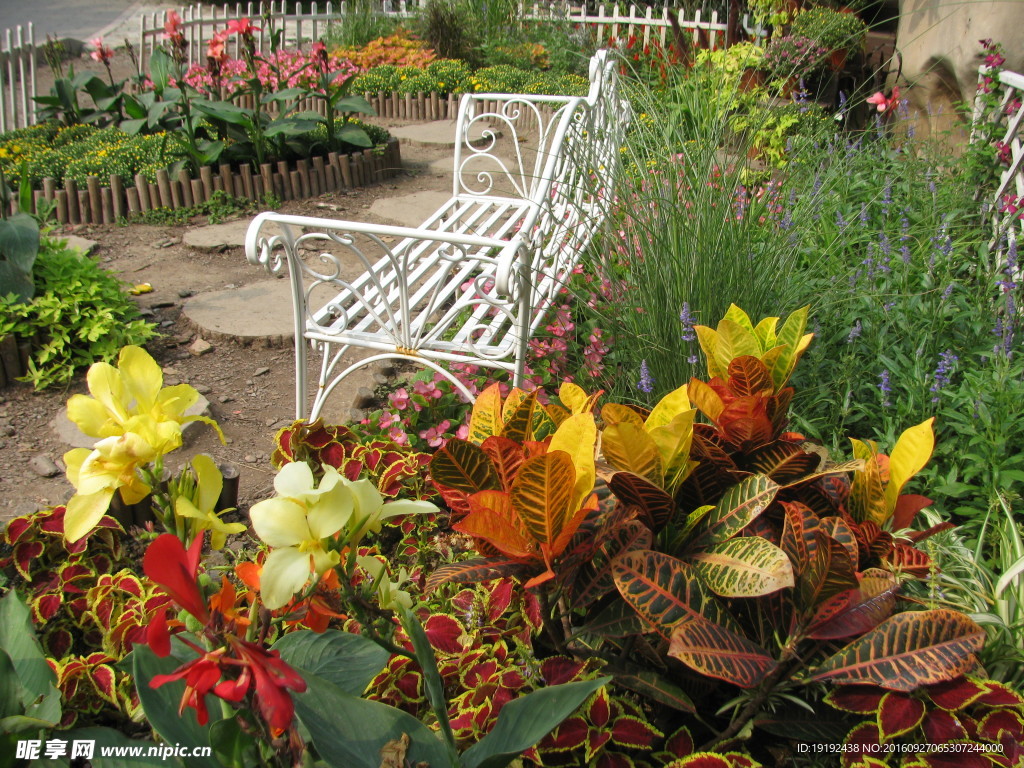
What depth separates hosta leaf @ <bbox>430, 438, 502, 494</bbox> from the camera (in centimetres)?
112

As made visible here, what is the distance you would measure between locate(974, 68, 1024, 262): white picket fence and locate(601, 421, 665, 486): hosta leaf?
8.85ft

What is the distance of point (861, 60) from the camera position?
287 inches

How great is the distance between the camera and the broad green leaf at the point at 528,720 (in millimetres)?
856

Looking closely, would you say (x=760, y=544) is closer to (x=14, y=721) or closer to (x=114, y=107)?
(x=14, y=721)

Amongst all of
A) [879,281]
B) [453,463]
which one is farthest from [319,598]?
[879,281]

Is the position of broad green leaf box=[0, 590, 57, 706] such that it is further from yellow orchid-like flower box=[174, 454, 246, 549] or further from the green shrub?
the green shrub

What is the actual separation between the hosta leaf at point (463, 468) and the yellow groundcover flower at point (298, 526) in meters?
0.31

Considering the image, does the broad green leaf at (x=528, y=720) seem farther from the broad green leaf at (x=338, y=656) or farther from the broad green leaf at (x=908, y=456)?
the broad green leaf at (x=908, y=456)

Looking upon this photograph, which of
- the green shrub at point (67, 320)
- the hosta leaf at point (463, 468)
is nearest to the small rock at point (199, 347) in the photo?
the green shrub at point (67, 320)

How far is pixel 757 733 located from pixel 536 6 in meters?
11.3

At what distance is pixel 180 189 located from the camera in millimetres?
5379

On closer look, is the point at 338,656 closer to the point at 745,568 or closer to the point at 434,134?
the point at 745,568

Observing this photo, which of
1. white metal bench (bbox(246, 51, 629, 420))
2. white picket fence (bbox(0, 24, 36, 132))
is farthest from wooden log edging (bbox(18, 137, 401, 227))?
white picket fence (bbox(0, 24, 36, 132))

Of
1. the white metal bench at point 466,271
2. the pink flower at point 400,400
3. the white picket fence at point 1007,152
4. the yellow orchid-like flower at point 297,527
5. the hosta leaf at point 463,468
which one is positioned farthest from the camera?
the white picket fence at point 1007,152
